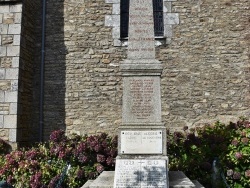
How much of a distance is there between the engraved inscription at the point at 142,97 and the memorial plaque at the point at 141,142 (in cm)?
25

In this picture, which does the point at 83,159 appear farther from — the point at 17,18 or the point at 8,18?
the point at 8,18

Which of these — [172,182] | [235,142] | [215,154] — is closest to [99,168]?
[172,182]

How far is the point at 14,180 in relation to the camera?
224 inches

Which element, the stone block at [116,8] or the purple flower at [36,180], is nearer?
the purple flower at [36,180]

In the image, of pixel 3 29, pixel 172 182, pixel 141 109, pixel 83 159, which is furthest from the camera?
pixel 3 29

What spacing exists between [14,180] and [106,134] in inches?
89.0

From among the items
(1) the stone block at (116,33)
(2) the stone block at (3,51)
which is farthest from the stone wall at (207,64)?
(2) the stone block at (3,51)

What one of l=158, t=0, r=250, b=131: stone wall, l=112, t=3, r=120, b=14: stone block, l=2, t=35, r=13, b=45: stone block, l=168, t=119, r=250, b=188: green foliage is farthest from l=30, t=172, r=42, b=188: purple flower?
l=112, t=3, r=120, b=14: stone block

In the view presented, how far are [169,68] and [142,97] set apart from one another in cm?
353

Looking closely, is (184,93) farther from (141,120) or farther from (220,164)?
(141,120)

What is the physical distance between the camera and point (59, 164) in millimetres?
5957

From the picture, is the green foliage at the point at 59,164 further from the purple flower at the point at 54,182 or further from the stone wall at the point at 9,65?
the stone wall at the point at 9,65

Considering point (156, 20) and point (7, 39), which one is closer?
point (7, 39)

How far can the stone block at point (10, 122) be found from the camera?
673 cm
